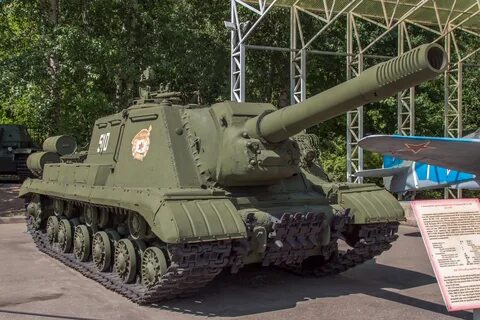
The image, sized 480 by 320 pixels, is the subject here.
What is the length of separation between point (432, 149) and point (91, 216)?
16.8 ft

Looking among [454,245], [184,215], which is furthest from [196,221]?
[454,245]

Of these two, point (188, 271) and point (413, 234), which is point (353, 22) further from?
point (188, 271)

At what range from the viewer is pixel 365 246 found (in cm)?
798

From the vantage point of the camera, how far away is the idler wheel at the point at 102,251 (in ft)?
27.7

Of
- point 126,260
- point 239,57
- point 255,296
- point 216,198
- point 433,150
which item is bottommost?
point 255,296

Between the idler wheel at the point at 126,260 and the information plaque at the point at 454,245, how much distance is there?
3684mm

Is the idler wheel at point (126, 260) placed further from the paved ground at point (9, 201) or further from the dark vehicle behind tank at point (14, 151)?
the dark vehicle behind tank at point (14, 151)

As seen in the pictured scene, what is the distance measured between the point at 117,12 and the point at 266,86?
6.63m

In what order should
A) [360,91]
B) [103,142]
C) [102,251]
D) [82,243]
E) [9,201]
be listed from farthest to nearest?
[9,201]
[103,142]
[82,243]
[102,251]
[360,91]

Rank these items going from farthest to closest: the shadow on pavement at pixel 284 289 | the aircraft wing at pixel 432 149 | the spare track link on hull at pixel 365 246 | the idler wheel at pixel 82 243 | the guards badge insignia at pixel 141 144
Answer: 1. the idler wheel at pixel 82 243
2. the guards badge insignia at pixel 141 144
3. the spare track link on hull at pixel 365 246
4. the shadow on pavement at pixel 284 289
5. the aircraft wing at pixel 432 149

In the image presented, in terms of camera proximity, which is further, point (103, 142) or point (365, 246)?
point (103, 142)

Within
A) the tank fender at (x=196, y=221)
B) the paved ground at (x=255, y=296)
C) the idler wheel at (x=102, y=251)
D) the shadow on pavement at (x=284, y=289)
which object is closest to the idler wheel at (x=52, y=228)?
the paved ground at (x=255, y=296)

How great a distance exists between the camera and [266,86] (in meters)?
24.0

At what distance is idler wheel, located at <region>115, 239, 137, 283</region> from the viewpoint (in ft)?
25.1
